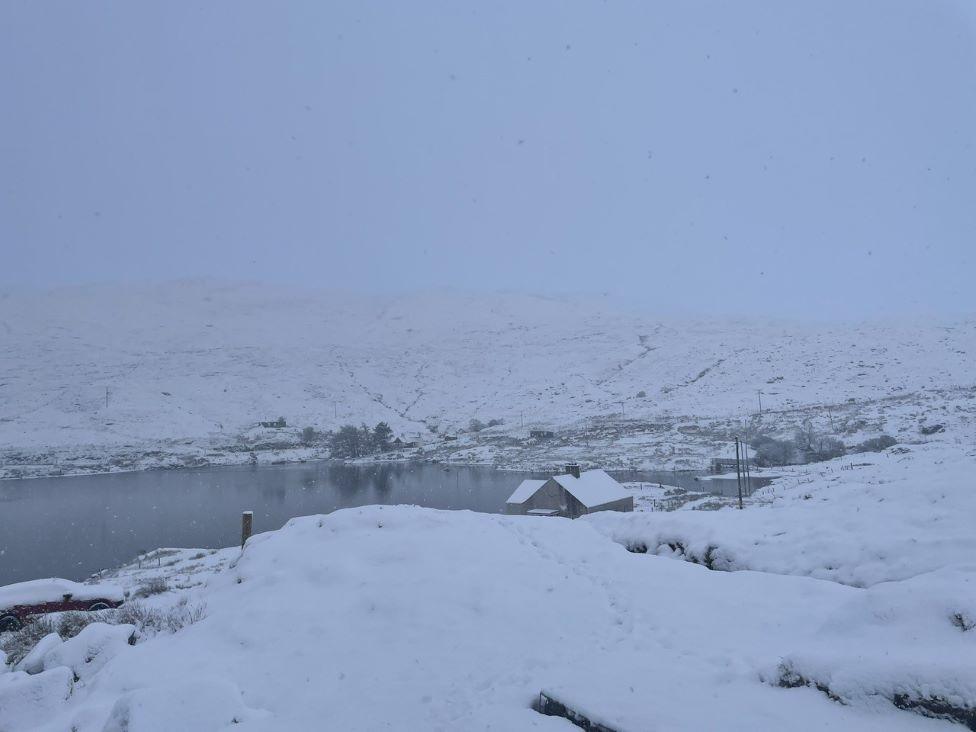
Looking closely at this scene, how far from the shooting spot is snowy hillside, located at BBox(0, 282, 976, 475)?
234ft

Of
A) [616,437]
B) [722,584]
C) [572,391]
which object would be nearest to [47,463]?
[616,437]

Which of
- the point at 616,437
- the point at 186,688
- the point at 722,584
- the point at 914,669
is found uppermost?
the point at 914,669

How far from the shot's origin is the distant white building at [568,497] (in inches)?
1284

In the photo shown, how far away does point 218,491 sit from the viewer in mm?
55125

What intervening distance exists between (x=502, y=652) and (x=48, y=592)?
12332 mm

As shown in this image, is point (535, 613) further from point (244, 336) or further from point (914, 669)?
point (244, 336)

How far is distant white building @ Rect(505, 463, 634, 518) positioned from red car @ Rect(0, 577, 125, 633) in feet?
73.1

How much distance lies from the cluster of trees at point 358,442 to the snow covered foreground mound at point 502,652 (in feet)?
234

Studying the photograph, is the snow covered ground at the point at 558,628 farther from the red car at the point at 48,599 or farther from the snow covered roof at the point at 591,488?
the snow covered roof at the point at 591,488

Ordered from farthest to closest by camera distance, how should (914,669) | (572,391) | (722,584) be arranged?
(572,391)
(722,584)
(914,669)

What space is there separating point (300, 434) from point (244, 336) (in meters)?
90.9

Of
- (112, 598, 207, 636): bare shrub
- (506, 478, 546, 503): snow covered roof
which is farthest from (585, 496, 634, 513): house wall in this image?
(112, 598, 207, 636): bare shrub

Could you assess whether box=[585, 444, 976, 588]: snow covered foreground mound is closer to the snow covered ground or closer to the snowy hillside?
the snow covered ground

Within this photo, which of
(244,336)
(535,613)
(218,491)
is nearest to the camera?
(535,613)
